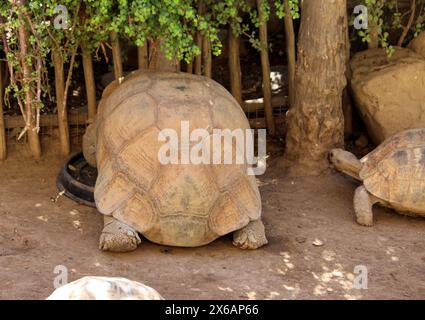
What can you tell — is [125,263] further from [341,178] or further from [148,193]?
[341,178]

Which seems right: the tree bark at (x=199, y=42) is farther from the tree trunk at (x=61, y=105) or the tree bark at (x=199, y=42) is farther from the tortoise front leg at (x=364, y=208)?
the tortoise front leg at (x=364, y=208)

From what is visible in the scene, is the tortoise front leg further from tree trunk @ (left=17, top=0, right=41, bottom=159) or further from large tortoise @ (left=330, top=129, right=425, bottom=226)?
tree trunk @ (left=17, top=0, right=41, bottom=159)

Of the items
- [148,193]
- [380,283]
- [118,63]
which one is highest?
[118,63]

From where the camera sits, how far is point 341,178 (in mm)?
7102

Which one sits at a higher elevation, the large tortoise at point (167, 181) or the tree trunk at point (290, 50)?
the tree trunk at point (290, 50)

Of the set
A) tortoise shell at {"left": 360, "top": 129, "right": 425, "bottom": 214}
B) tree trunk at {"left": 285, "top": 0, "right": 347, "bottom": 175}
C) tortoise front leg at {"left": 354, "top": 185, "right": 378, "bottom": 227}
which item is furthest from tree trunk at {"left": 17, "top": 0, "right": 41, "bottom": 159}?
tortoise shell at {"left": 360, "top": 129, "right": 425, "bottom": 214}

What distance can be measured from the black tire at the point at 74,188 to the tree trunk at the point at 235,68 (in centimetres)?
183

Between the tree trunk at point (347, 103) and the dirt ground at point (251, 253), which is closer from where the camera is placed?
the dirt ground at point (251, 253)

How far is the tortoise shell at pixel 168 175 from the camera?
18.5 ft

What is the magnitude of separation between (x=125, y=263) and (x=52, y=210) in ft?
3.88

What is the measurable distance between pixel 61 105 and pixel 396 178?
3.10 m

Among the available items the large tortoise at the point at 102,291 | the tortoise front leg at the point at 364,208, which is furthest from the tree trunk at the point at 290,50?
the large tortoise at the point at 102,291

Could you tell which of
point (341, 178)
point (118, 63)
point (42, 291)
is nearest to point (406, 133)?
point (341, 178)

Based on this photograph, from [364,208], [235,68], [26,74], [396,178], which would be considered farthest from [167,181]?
[235,68]
